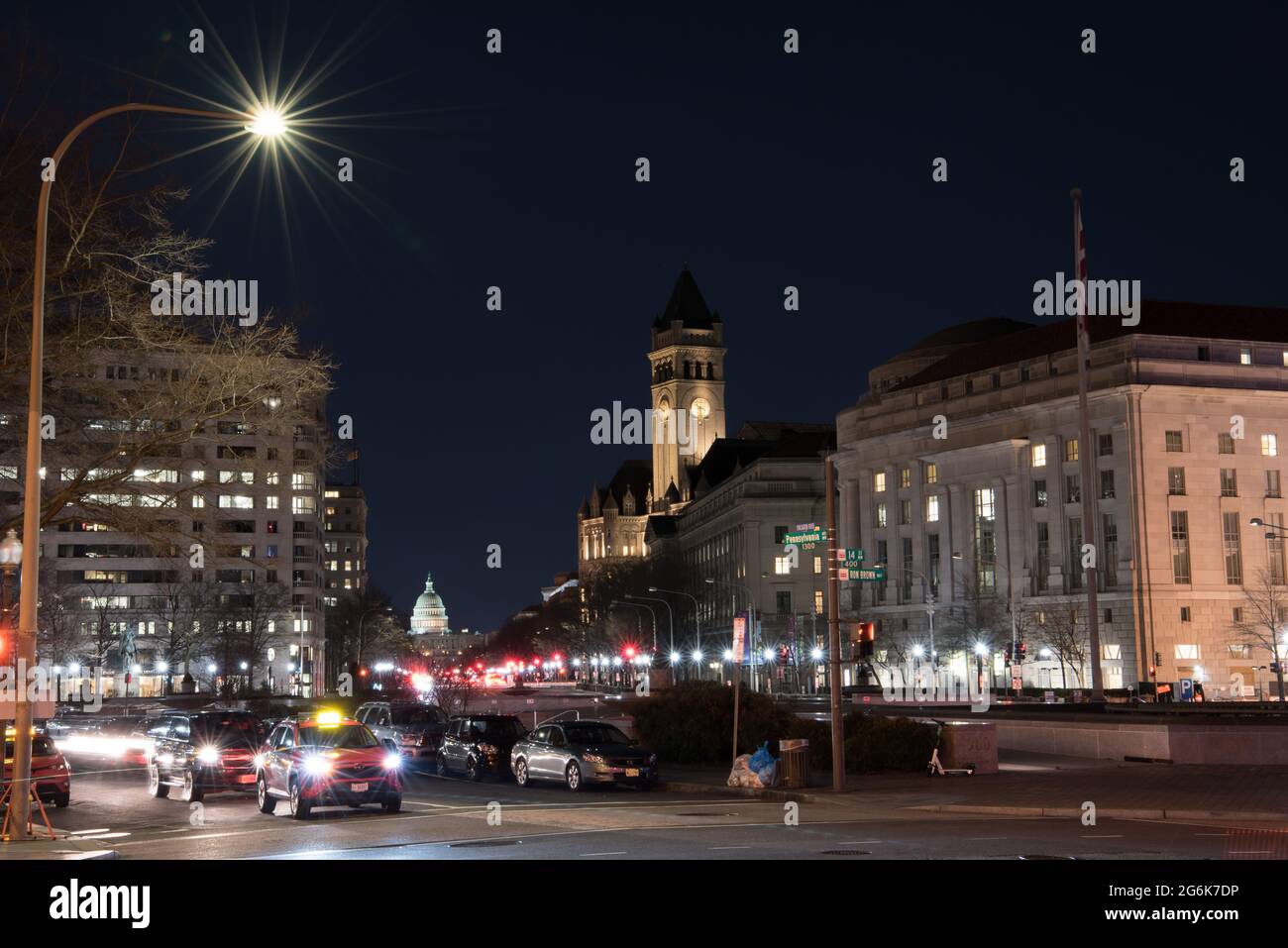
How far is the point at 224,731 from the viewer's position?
3039 cm

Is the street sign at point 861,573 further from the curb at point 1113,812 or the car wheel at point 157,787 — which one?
the car wheel at point 157,787

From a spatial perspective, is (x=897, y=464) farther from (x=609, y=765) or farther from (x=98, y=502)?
(x=98, y=502)

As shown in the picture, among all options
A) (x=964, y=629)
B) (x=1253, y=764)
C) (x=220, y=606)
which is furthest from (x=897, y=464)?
(x=1253, y=764)

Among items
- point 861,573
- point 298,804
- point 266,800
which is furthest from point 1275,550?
point 298,804

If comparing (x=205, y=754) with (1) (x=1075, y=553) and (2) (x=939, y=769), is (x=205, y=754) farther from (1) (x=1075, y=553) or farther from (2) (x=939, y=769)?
(1) (x=1075, y=553)

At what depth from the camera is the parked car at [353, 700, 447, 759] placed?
39.8 metres

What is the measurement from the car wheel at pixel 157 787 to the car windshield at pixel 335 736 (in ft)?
22.9

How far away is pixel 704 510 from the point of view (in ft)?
580

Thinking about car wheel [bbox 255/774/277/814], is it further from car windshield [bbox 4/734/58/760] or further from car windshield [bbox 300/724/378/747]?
car windshield [bbox 4/734/58/760]

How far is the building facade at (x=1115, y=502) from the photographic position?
308 ft

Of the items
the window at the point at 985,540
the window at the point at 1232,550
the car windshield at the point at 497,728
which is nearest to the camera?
the car windshield at the point at 497,728

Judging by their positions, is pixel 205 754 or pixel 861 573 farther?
pixel 861 573

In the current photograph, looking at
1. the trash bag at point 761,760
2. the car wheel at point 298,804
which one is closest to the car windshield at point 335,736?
the car wheel at point 298,804

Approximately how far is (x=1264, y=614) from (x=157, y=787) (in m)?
77.4
